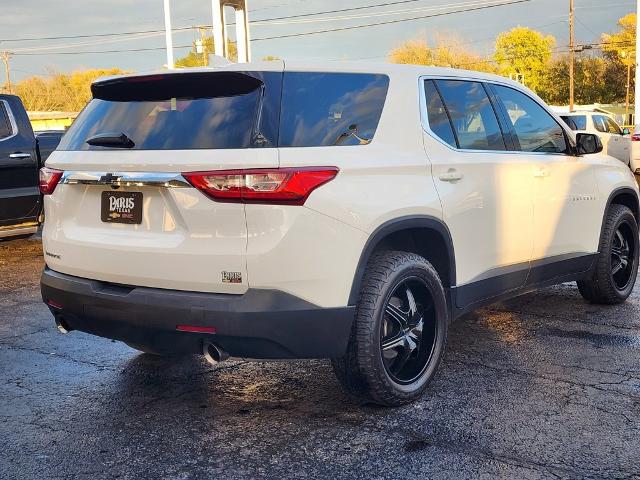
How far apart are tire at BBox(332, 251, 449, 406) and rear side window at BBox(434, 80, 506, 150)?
3.02ft

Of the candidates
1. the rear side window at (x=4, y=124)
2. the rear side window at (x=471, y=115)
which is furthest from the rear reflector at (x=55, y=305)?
the rear side window at (x=4, y=124)

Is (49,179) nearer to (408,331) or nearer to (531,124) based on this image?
(408,331)

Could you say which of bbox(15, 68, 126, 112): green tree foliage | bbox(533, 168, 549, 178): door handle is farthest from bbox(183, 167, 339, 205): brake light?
bbox(15, 68, 126, 112): green tree foliage

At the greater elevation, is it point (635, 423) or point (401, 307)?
point (401, 307)

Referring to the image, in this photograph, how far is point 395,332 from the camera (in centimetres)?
407

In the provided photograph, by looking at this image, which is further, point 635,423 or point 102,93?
point 102,93

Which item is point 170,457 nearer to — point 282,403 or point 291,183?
point 282,403

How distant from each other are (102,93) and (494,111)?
245 cm

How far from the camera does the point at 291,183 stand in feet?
11.1

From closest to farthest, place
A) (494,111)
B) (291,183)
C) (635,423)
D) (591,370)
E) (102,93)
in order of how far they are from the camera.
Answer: (291,183)
(635,423)
(102,93)
(591,370)
(494,111)

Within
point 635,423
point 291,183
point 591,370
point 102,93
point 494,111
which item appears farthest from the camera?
point 494,111

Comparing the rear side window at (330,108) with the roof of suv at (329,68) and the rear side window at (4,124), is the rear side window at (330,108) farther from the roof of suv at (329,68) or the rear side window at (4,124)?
the rear side window at (4,124)

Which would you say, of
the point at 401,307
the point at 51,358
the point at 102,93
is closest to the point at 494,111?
the point at 401,307

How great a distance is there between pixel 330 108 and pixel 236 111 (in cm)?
50
